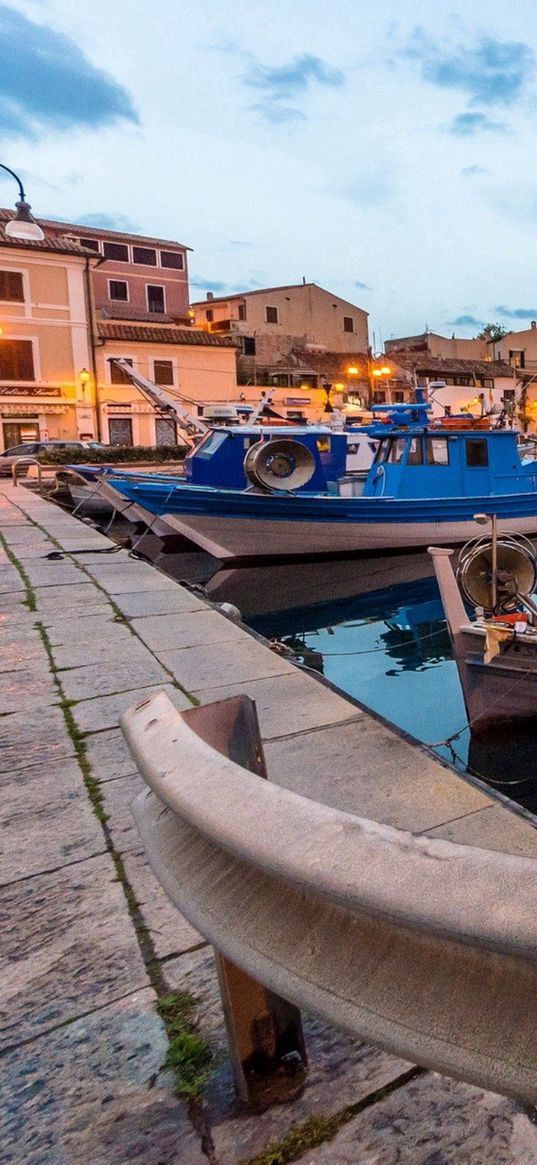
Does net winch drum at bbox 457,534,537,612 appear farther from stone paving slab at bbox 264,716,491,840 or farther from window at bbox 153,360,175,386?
window at bbox 153,360,175,386

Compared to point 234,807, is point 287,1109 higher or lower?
lower

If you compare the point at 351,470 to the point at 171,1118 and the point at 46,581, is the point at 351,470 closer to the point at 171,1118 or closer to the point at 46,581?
the point at 46,581

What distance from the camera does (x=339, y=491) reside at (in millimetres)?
16453

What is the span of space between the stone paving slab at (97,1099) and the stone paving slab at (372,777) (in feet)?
3.94

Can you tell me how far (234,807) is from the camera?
966 mm

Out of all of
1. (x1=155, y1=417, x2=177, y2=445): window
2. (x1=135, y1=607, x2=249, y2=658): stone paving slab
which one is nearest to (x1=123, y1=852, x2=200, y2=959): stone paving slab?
(x1=135, y1=607, x2=249, y2=658): stone paving slab

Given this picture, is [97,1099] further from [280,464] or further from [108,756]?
[280,464]

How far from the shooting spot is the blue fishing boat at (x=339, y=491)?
13.9m

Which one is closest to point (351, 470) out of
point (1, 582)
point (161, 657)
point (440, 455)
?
point (440, 455)

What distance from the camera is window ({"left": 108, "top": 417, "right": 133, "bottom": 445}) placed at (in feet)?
109

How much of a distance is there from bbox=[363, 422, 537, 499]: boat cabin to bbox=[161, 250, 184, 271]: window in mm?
29986

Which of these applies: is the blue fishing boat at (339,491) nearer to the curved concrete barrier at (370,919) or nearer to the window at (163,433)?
the curved concrete barrier at (370,919)

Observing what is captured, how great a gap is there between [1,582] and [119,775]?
5.21 m

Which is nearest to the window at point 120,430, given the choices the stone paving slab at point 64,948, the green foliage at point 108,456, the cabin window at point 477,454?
the green foliage at point 108,456
